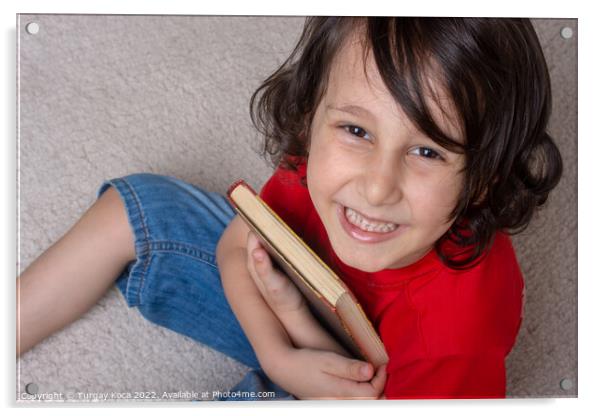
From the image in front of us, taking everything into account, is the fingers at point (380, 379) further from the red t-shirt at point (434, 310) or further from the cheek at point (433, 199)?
the cheek at point (433, 199)

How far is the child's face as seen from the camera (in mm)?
594

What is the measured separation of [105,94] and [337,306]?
30 cm

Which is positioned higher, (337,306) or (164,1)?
(164,1)

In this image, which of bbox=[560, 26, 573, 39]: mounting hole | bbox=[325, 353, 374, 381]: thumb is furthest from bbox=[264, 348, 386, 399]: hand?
bbox=[560, 26, 573, 39]: mounting hole

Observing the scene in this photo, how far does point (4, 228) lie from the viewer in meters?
0.69

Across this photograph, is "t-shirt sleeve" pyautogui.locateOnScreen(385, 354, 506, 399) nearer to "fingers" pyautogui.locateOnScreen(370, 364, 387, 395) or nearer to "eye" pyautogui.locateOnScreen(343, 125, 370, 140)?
"fingers" pyautogui.locateOnScreen(370, 364, 387, 395)

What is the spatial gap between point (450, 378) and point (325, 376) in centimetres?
12

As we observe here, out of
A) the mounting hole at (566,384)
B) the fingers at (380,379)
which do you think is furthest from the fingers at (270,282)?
the mounting hole at (566,384)

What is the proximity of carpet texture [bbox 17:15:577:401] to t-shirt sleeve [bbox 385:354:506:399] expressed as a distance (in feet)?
0.11

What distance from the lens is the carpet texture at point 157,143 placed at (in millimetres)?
687

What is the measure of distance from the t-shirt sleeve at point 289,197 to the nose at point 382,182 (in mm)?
107

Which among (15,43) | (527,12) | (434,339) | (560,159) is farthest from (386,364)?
(15,43)

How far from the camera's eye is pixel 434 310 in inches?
26.7
